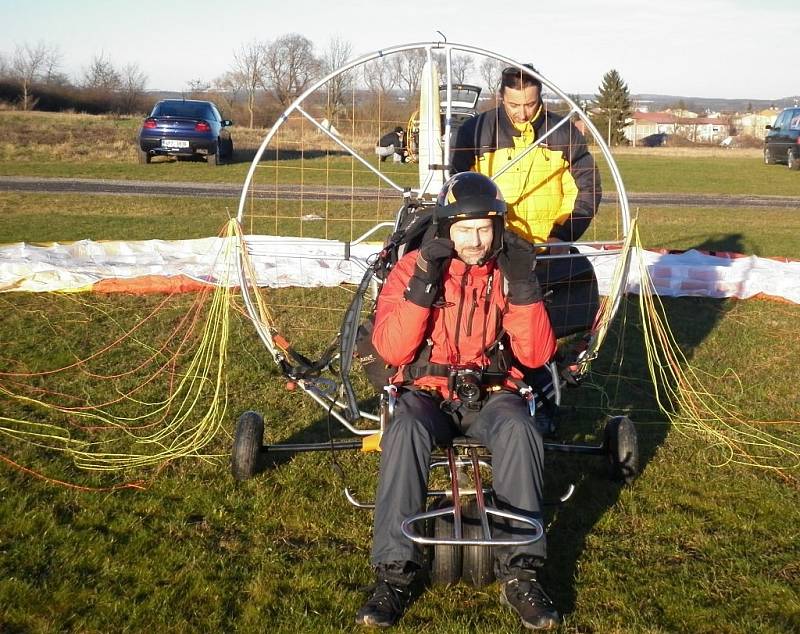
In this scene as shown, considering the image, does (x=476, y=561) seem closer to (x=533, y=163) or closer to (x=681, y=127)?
(x=533, y=163)

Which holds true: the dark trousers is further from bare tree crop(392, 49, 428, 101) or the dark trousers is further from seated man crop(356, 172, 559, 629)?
bare tree crop(392, 49, 428, 101)

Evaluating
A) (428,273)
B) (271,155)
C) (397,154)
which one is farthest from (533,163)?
(271,155)

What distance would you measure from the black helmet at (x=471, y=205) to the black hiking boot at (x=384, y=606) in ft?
4.83

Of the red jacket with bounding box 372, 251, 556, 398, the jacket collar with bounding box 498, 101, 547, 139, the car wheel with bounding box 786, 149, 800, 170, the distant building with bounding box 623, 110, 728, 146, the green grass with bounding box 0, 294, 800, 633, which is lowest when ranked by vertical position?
the green grass with bounding box 0, 294, 800, 633

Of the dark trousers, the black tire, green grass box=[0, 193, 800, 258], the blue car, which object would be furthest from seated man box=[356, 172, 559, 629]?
the black tire

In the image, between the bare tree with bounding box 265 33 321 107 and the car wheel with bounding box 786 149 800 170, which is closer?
the bare tree with bounding box 265 33 321 107

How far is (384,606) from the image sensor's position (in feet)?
11.0

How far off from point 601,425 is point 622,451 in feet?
3.28

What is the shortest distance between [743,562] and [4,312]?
6.10 meters

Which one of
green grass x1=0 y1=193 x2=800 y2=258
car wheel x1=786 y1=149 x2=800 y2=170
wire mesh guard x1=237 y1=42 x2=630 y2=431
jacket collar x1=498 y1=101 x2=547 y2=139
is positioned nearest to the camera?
wire mesh guard x1=237 y1=42 x2=630 y2=431

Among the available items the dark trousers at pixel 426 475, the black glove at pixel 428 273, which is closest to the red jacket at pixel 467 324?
the black glove at pixel 428 273

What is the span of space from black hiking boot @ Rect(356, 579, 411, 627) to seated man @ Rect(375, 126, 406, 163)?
3.03 metres

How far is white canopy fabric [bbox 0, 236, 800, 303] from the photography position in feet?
27.6

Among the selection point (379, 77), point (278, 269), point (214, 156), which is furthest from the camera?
point (214, 156)
